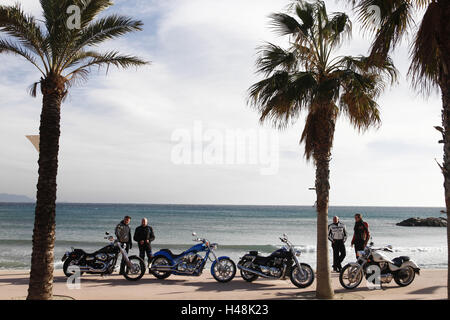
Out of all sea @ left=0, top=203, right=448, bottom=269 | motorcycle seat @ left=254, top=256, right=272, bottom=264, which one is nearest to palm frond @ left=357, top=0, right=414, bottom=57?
motorcycle seat @ left=254, top=256, right=272, bottom=264

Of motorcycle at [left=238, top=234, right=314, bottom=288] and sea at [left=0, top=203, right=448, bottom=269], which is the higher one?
motorcycle at [left=238, top=234, right=314, bottom=288]

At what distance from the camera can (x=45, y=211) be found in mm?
7336

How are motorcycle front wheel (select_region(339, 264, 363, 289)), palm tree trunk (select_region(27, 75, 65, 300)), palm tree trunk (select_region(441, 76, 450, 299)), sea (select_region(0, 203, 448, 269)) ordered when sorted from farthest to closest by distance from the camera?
sea (select_region(0, 203, 448, 269)) < motorcycle front wheel (select_region(339, 264, 363, 289)) < palm tree trunk (select_region(27, 75, 65, 300)) < palm tree trunk (select_region(441, 76, 450, 299))

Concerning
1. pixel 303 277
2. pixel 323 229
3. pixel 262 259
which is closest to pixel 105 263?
pixel 262 259

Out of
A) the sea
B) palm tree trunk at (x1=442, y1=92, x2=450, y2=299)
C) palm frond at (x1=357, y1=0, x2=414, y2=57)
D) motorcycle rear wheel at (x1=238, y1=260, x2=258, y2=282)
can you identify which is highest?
palm frond at (x1=357, y1=0, x2=414, y2=57)

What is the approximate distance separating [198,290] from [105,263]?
2746 mm

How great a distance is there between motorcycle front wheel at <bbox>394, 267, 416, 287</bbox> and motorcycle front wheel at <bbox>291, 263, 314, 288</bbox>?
2.14 metres

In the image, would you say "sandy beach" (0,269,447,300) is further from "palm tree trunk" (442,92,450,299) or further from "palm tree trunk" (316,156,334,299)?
"palm tree trunk" (442,92,450,299)

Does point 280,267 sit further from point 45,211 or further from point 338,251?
point 45,211

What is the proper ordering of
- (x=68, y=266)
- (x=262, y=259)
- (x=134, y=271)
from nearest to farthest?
(x=262, y=259) < (x=134, y=271) < (x=68, y=266)

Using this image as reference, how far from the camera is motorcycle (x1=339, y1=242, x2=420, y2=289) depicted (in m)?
9.47

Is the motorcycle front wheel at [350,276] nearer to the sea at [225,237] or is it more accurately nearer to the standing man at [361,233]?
the standing man at [361,233]
